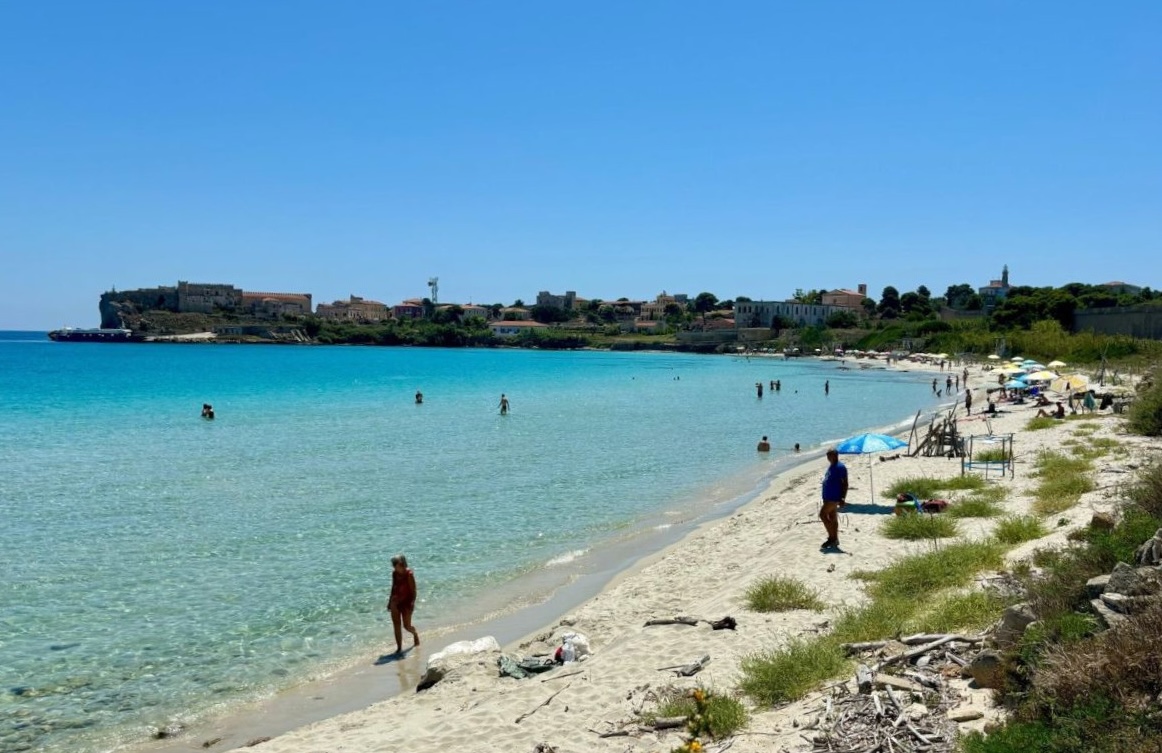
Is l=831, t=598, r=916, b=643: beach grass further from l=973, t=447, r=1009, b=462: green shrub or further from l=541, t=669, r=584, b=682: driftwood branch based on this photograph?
l=973, t=447, r=1009, b=462: green shrub

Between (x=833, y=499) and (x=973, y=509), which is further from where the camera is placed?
(x=973, y=509)

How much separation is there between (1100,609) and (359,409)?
1937 inches

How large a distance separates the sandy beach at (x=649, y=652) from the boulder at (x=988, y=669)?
0.12 meters

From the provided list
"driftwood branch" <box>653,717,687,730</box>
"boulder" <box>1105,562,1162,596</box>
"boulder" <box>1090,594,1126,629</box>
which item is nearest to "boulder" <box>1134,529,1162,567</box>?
"boulder" <box>1105,562,1162,596</box>

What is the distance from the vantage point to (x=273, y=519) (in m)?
20.0

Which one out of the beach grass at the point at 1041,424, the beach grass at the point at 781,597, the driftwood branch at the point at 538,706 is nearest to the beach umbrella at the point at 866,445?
the beach grass at the point at 781,597

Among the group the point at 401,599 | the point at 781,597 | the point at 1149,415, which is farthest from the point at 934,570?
the point at 1149,415

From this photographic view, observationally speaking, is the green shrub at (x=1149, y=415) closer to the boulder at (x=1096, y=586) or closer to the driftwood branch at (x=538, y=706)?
the boulder at (x=1096, y=586)

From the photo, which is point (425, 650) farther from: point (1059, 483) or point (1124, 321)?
point (1124, 321)

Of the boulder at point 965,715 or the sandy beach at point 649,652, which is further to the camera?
the sandy beach at point 649,652

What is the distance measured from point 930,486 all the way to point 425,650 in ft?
41.5

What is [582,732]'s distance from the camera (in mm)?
7547

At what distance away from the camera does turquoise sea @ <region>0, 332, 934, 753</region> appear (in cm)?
1094

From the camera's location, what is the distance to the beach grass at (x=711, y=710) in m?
6.96
